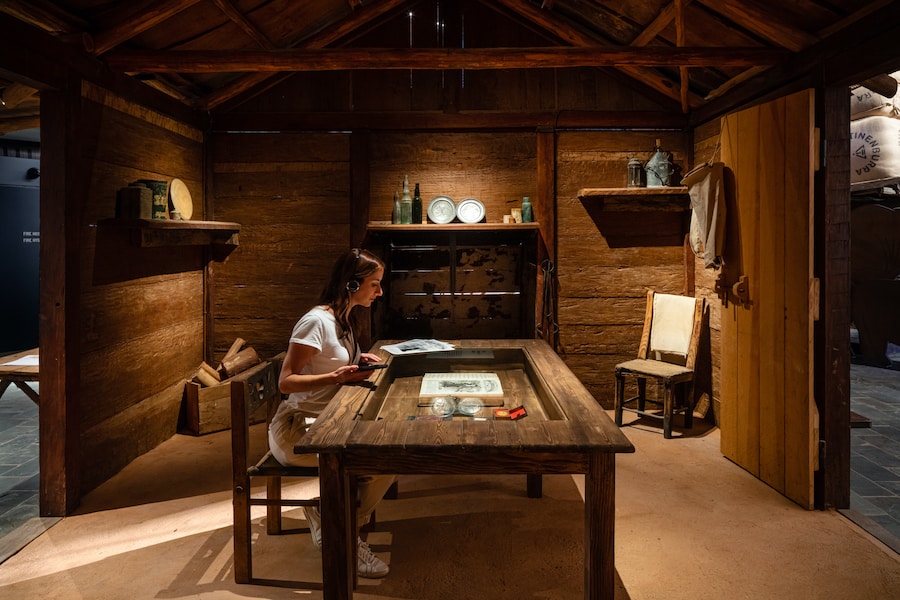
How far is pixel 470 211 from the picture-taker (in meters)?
5.48

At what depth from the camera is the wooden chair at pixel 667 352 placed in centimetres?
Answer: 486

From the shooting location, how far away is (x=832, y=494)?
11.6 ft

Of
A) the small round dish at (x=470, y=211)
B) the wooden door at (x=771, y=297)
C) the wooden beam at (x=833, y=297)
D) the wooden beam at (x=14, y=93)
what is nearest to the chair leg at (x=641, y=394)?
the wooden door at (x=771, y=297)

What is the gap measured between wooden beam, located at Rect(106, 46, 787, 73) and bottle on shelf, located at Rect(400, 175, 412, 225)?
1407 mm

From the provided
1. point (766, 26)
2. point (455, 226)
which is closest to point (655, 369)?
point (455, 226)

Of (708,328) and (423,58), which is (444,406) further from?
(708,328)

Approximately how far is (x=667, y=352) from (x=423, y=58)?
10.3ft

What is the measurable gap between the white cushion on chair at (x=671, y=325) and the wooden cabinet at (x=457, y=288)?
3.74 ft

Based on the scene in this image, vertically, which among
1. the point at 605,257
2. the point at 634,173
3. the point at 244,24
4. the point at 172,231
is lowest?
the point at 605,257

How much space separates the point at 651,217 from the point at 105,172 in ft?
14.5

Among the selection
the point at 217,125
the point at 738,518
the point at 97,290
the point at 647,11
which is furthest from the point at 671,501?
the point at 217,125

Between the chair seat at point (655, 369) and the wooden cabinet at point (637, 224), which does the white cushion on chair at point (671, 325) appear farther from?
the wooden cabinet at point (637, 224)

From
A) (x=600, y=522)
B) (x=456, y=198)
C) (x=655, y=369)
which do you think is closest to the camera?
(x=600, y=522)

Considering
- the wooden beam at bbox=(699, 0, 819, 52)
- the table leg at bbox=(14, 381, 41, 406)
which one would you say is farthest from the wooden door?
the table leg at bbox=(14, 381, 41, 406)
